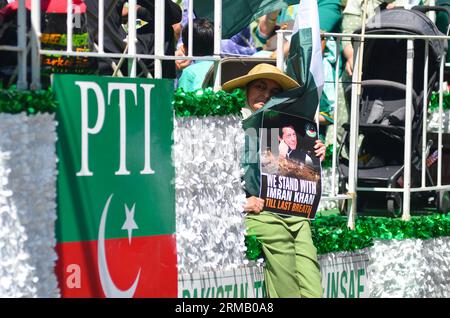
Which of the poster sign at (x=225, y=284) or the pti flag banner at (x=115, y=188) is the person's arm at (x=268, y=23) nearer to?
the poster sign at (x=225, y=284)

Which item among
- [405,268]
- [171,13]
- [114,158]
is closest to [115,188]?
[114,158]

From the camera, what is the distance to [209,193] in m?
7.58

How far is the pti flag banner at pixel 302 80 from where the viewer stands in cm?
805

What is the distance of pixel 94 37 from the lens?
865 cm

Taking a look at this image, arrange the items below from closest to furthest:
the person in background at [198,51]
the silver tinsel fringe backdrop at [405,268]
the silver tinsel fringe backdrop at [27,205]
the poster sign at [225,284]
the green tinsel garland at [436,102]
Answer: the silver tinsel fringe backdrop at [27,205] < the poster sign at [225,284] < the silver tinsel fringe backdrop at [405,268] < the person in background at [198,51] < the green tinsel garland at [436,102]

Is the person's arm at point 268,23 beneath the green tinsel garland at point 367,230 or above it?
above

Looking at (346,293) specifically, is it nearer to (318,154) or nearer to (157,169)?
(318,154)

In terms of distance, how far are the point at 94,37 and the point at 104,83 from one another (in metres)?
1.91

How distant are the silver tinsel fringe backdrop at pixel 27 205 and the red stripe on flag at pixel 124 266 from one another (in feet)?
0.38

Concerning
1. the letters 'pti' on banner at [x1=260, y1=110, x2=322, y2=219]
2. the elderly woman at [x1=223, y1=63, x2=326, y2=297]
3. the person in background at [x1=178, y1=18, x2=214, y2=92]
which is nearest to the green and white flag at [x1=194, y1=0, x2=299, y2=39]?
the person in background at [x1=178, y1=18, x2=214, y2=92]

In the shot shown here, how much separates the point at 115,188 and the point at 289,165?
1604 millimetres

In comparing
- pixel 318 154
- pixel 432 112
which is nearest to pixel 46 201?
pixel 318 154

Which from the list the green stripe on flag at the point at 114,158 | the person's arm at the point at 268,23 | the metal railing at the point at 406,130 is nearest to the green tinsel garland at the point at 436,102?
the metal railing at the point at 406,130

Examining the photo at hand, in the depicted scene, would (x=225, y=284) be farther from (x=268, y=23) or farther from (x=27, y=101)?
(x=268, y=23)
